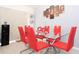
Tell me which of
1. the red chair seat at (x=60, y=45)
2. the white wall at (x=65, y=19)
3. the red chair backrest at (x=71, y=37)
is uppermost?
the white wall at (x=65, y=19)

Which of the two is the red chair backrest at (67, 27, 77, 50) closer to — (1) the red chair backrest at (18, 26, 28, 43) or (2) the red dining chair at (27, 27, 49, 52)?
(2) the red dining chair at (27, 27, 49, 52)

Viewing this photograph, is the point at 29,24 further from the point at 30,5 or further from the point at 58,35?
the point at 58,35

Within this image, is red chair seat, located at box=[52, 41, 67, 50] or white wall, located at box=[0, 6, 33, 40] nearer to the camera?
white wall, located at box=[0, 6, 33, 40]

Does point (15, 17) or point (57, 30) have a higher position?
point (15, 17)

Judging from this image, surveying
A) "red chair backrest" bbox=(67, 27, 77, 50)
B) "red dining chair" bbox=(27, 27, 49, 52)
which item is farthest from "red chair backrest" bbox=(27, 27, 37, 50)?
"red chair backrest" bbox=(67, 27, 77, 50)

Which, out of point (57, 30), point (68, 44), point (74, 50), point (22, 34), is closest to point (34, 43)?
point (22, 34)

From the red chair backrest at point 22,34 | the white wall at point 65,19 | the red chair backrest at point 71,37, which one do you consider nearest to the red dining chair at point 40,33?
the white wall at point 65,19

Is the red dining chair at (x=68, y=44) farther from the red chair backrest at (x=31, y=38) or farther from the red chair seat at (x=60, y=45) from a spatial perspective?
the red chair backrest at (x=31, y=38)

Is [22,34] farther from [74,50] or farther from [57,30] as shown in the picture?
[74,50]

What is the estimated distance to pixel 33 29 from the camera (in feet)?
5.56
